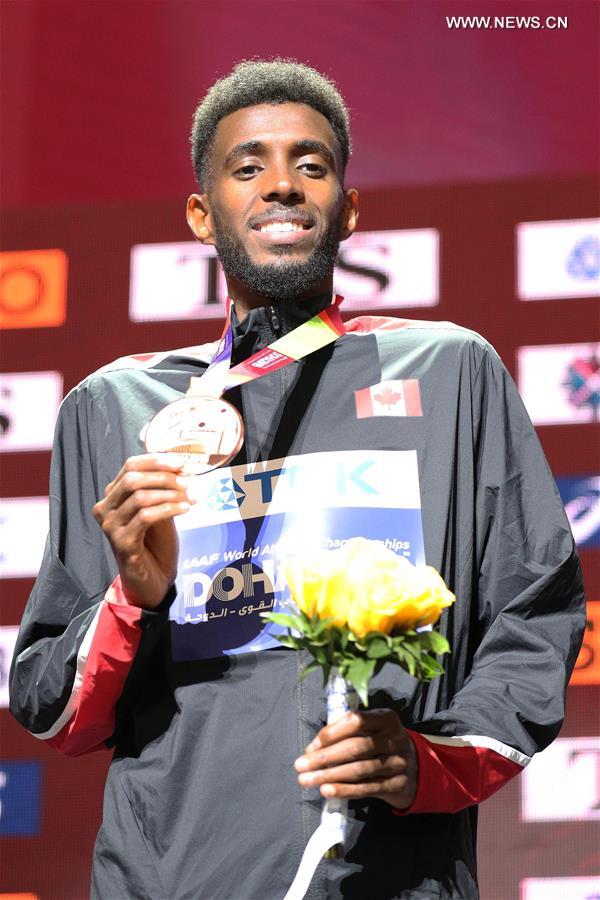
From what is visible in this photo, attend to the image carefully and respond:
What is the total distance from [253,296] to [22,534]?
1.14 metres

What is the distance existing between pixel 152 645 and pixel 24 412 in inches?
57.7

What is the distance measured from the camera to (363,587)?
1.63 meters

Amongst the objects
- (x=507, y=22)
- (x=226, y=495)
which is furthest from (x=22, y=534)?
(x=507, y=22)

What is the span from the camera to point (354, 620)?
5.31ft

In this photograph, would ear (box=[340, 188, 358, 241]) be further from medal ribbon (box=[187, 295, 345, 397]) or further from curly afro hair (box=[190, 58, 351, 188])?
medal ribbon (box=[187, 295, 345, 397])

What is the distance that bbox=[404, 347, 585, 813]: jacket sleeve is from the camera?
5.91 feet

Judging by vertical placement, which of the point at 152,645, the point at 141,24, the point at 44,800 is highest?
the point at 141,24

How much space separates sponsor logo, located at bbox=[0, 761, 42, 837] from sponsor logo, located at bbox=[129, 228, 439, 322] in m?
1.06

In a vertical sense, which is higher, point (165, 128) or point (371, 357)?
point (165, 128)

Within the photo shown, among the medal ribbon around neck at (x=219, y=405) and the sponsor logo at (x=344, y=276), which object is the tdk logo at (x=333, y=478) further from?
the sponsor logo at (x=344, y=276)

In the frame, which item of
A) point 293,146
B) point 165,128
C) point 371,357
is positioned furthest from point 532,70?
point 371,357

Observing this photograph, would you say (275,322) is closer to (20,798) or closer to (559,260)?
(559,260)

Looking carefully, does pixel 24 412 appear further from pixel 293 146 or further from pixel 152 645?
pixel 152 645

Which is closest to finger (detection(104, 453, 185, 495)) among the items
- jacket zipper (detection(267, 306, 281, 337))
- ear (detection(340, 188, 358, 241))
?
jacket zipper (detection(267, 306, 281, 337))
